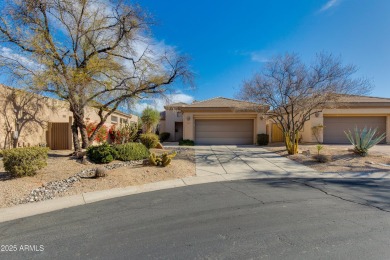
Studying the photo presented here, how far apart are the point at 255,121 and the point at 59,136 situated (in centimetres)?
1529

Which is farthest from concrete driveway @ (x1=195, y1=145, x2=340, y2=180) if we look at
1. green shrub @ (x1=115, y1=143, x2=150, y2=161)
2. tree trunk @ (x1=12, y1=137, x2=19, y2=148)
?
tree trunk @ (x1=12, y1=137, x2=19, y2=148)

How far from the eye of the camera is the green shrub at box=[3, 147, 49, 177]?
6.03 meters

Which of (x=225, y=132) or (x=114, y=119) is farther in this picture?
(x=114, y=119)

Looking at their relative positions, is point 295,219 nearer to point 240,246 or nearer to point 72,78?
point 240,246

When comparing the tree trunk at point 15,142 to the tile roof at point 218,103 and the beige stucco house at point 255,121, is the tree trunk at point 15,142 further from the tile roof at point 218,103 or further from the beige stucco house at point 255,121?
the tile roof at point 218,103

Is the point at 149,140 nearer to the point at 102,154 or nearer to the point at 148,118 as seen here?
the point at 102,154

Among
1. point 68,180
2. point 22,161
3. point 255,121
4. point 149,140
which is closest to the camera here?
point 22,161

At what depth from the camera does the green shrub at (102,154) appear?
9.09 metres

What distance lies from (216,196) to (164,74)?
24.7 feet

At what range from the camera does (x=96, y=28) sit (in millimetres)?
9969

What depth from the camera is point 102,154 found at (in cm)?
910

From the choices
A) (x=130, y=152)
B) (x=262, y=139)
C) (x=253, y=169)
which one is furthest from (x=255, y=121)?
(x=130, y=152)

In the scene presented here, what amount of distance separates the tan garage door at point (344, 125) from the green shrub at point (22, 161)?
20.5m

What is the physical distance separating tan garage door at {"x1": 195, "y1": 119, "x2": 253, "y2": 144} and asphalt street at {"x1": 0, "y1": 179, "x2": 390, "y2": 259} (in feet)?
45.1
